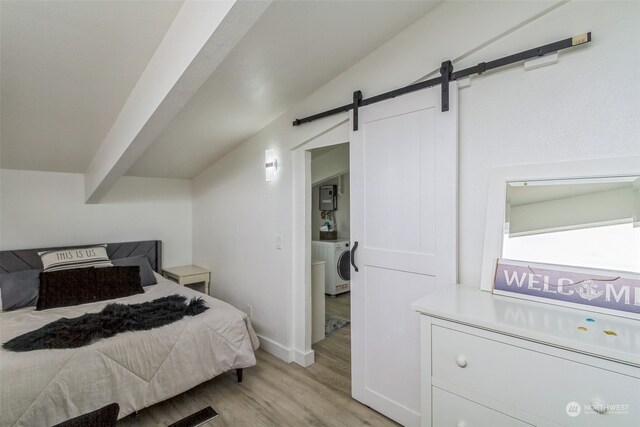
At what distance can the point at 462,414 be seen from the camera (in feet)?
4.35

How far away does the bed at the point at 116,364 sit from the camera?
1582 mm

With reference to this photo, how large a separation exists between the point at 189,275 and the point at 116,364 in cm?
183

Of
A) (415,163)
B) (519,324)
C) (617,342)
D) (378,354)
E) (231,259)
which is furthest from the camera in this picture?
(231,259)

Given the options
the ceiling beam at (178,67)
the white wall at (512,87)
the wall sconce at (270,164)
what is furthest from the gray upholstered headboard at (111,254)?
the white wall at (512,87)

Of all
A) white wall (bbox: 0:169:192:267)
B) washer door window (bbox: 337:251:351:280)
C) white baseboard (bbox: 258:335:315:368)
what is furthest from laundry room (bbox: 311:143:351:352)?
white wall (bbox: 0:169:192:267)

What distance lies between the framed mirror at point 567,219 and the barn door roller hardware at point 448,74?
541 mm

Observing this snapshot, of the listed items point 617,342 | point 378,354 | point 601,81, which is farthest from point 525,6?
point 378,354

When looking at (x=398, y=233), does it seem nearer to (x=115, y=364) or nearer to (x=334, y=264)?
(x=115, y=364)

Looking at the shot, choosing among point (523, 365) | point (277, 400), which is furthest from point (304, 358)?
point (523, 365)

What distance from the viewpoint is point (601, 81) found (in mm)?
Answer: 1400

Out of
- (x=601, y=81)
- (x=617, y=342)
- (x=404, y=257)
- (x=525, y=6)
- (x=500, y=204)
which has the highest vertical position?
(x=525, y=6)

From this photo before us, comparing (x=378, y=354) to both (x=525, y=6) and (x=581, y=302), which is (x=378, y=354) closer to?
(x=581, y=302)

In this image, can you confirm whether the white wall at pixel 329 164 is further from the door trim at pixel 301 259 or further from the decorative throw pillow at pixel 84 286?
the decorative throw pillow at pixel 84 286

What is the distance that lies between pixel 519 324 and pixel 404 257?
0.82 meters
